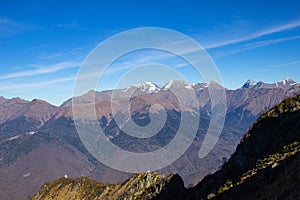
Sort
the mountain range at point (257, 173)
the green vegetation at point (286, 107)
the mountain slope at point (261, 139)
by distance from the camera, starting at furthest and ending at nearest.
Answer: the green vegetation at point (286, 107)
the mountain slope at point (261, 139)
the mountain range at point (257, 173)

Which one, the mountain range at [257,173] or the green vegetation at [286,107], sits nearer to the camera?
the mountain range at [257,173]

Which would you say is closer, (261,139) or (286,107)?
(261,139)

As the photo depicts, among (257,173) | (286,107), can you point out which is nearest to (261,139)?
(286,107)

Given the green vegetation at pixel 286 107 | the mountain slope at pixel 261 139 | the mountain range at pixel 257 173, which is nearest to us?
the mountain range at pixel 257 173

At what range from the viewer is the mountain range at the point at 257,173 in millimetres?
53844

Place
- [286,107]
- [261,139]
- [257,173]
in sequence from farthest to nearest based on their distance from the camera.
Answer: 1. [286,107]
2. [261,139]
3. [257,173]

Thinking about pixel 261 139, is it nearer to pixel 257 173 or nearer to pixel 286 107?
pixel 286 107

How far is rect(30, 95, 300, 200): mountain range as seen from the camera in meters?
53.8

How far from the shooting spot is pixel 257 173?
66.1 m

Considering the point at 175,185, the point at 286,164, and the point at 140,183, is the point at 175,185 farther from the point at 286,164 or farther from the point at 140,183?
the point at 286,164

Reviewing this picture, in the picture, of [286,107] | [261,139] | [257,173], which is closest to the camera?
[257,173]

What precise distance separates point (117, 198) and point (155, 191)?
101ft

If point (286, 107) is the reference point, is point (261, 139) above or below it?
below

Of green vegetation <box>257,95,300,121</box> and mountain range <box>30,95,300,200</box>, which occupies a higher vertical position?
green vegetation <box>257,95,300,121</box>
